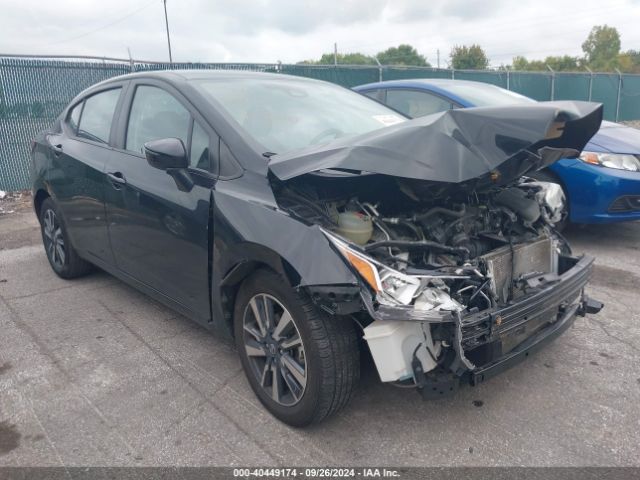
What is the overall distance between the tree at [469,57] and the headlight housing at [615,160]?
3877 cm

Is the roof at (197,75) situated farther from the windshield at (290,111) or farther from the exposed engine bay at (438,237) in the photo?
the exposed engine bay at (438,237)

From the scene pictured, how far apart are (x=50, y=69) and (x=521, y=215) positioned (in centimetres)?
850

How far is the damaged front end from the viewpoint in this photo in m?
2.22

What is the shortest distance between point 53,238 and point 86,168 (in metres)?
1.23

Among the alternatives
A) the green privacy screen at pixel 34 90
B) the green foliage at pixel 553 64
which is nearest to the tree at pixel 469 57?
the green foliage at pixel 553 64

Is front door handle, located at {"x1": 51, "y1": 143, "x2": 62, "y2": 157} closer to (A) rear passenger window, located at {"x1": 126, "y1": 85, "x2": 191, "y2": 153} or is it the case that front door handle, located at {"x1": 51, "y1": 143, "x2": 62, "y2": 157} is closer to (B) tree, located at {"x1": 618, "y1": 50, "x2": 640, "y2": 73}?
(A) rear passenger window, located at {"x1": 126, "y1": 85, "x2": 191, "y2": 153}

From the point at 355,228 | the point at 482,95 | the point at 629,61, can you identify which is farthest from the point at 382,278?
the point at 629,61

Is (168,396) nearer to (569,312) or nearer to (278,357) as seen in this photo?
(278,357)

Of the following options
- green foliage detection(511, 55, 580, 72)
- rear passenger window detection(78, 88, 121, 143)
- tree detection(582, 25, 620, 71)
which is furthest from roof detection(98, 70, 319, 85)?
tree detection(582, 25, 620, 71)

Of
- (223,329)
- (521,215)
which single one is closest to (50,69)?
(223,329)

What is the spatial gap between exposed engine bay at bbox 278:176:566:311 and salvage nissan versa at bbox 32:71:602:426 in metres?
0.01

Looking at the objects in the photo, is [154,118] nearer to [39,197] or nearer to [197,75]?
[197,75]

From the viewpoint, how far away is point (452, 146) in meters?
2.40

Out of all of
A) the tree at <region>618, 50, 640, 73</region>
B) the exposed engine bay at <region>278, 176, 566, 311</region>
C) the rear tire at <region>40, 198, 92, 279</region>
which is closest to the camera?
the exposed engine bay at <region>278, 176, 566, 311</region>
